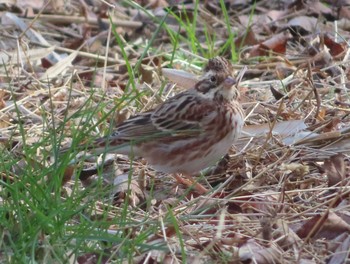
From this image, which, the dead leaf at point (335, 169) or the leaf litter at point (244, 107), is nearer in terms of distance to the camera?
the leaf litter at point (244, 107)

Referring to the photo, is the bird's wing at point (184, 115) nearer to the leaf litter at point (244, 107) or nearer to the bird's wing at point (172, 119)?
the bird's wing at point (172, 119)

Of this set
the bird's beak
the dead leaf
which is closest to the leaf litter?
the dead leaf

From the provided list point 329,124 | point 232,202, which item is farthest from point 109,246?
point 329,124

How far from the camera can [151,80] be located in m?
6.85

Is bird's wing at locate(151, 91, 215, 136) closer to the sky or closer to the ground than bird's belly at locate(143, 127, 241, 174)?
closer to the sky

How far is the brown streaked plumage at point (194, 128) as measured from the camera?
527cm

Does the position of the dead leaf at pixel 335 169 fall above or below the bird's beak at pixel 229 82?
below

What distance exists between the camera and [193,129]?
210 inches

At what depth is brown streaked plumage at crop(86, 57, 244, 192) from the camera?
5266mm

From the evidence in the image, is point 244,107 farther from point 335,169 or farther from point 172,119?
point 335,169

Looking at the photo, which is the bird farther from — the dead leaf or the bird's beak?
the dead leaf

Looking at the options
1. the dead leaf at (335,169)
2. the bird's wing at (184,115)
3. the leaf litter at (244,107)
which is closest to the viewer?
the leaf litter at (244,107)

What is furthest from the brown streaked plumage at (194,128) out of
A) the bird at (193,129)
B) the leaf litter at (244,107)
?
the leaf litter at (244,107)

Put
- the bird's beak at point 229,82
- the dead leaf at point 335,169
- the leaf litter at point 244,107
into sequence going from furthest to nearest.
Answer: the bird's beak at point 229,82
the dead leaf at point 335,169
the leaf litter at point 244,107
